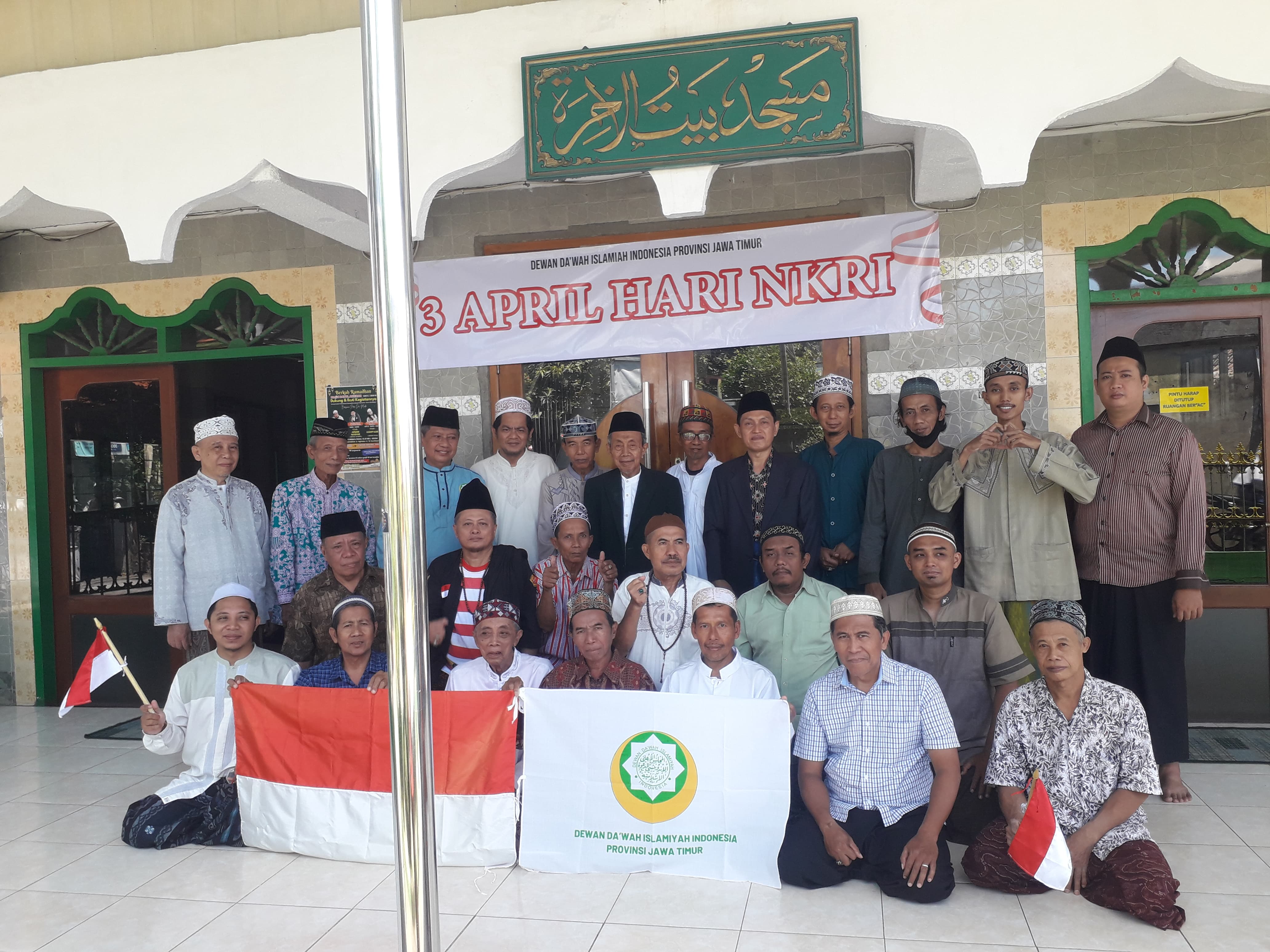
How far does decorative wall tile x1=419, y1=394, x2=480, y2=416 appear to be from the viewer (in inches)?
218

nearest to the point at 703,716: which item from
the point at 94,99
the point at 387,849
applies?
the point at 387,849

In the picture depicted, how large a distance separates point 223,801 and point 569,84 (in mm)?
Result: 3060

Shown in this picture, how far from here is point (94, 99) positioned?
158 inches

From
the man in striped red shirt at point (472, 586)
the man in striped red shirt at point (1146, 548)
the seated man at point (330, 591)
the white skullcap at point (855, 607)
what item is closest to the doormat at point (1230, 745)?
the man in striped red shirt at point (1146, 548)

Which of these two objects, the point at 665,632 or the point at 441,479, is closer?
the point at 665,632

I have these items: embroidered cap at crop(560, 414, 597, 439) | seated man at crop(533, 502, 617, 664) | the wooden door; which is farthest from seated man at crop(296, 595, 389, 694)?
the wooden door

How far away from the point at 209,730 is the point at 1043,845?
308cm

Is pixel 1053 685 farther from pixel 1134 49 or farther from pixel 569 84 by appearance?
pixel 569 84

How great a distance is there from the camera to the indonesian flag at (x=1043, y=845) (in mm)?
2510

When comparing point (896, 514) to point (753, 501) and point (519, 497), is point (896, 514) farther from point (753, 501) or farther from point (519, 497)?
point (519, 497)

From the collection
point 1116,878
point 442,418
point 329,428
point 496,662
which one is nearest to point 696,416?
point 442,418

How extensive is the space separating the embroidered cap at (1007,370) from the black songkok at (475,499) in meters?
2.17

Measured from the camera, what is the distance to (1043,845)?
2.53 metres

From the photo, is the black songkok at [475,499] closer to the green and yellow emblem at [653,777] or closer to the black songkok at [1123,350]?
the green and yellow emblem at [653,777]
